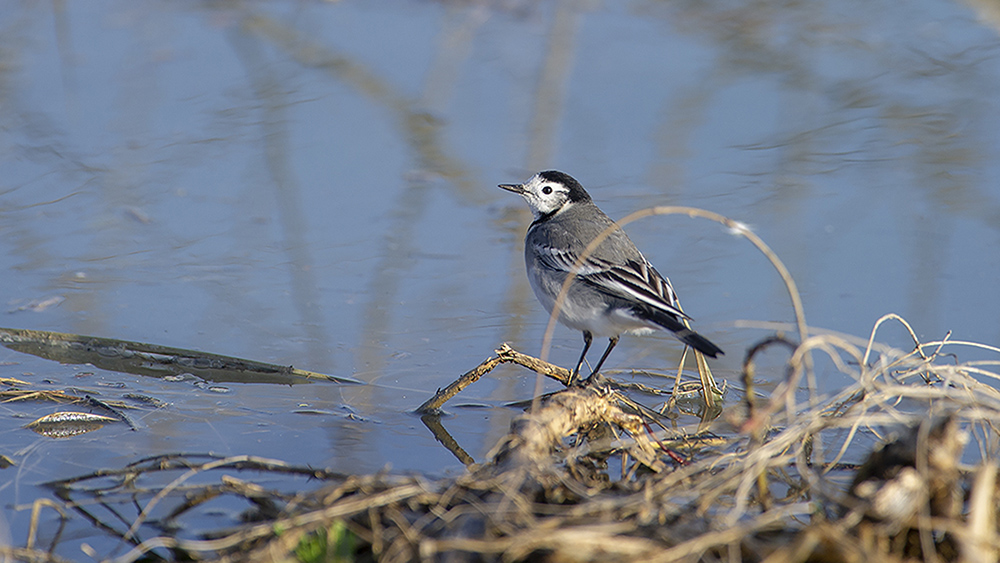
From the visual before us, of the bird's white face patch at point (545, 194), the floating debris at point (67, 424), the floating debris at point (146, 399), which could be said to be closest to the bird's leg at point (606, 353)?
the bird's white face patch at point (545, 194)

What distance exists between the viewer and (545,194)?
6.18 metres

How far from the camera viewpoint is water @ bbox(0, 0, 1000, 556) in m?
5.10

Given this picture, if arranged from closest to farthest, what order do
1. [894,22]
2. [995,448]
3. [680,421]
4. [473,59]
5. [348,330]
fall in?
[995,448] → [680,421] → [348,330] → [473,59] → [894,22]

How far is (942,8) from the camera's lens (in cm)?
1028

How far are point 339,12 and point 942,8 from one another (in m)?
6.42

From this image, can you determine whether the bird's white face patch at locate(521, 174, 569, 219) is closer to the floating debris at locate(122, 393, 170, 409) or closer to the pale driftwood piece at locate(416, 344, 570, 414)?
the pale driftwood piece at locate(416, 344, 570, 414)

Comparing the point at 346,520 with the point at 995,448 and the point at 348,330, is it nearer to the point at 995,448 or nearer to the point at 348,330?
the point at 995,448

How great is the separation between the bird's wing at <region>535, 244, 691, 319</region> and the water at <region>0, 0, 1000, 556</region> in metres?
0.39

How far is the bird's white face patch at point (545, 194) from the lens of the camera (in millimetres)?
6137

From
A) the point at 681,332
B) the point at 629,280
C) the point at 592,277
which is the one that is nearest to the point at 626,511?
the point at 681,332

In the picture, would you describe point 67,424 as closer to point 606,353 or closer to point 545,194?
point 606,353

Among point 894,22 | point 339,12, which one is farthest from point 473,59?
point 894,22

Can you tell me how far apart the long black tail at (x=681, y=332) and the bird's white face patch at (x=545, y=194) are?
5.01ft

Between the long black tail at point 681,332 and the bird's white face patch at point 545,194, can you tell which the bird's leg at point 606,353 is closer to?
the long black tail at point 681,332
